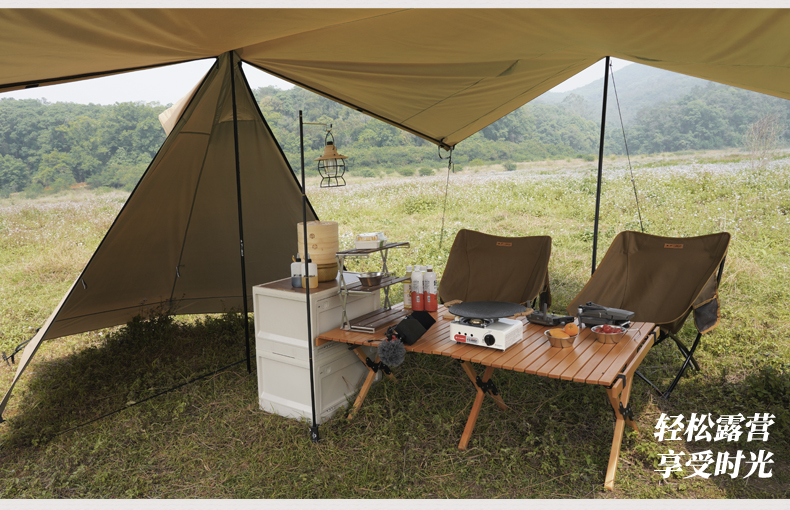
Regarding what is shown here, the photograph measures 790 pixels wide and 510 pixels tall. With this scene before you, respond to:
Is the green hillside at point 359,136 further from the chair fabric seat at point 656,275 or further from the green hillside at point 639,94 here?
the chair fabric seat at point 656,275

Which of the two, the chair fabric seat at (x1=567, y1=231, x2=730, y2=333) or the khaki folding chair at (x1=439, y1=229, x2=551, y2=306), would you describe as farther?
the khaki folding chair at (x1=439, y1=229, x2=551, y2=306)

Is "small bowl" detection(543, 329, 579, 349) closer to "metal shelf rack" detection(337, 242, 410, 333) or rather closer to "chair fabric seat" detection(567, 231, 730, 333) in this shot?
"metal shelf rack" detection(337, 242, 410, 333)

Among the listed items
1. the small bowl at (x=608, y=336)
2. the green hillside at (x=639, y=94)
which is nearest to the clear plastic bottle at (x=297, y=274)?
the small bowl at (x=608, y=336)

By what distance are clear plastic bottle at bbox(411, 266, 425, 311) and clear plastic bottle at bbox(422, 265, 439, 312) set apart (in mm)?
24

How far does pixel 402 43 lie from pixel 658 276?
8.32 ft

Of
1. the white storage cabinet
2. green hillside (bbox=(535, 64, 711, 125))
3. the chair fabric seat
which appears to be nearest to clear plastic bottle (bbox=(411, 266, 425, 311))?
the white storage cabinet

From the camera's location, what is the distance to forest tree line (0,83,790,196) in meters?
13.5

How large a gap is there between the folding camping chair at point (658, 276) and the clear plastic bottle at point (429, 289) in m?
1.06

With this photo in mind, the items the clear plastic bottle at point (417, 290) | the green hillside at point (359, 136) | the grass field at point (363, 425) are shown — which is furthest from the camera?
the green hillside at point (359, 136)

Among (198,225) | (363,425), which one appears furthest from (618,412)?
(198,225)

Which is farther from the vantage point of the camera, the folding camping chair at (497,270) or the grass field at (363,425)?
the folding camping chair at (497,270)

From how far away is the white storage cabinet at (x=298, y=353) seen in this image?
8.98 ft

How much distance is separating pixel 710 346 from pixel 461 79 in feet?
8.99

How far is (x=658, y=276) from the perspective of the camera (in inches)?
141
